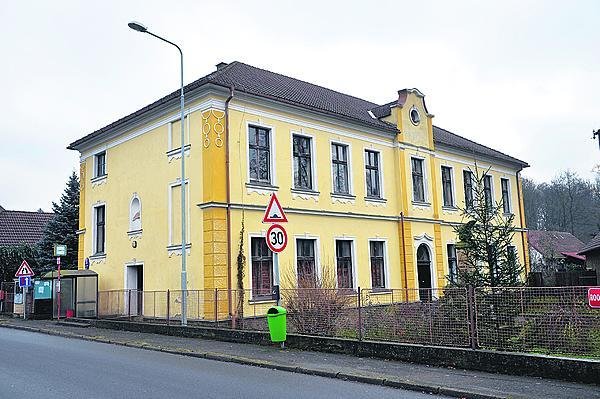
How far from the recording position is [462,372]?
10438mm

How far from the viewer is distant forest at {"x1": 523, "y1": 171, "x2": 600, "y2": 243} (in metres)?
75.0

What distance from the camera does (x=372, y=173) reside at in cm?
2639

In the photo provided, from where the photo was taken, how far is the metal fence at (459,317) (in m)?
9.66

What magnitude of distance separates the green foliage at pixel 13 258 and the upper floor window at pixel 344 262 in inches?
779

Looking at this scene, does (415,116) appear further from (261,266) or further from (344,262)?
(261,266)

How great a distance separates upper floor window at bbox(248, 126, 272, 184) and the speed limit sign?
7.89m

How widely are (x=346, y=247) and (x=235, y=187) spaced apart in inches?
254

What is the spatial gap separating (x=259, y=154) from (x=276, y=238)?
8.87m

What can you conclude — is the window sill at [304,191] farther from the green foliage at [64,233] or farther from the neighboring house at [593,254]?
the neighboring house at [593,254]

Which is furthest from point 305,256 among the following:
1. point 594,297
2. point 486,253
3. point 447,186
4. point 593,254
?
point 593,254

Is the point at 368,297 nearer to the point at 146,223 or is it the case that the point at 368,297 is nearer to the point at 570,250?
the point at 146,223

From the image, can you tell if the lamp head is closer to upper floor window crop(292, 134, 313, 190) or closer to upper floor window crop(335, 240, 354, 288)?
upper floor window crop(292, 134, 313, 190)

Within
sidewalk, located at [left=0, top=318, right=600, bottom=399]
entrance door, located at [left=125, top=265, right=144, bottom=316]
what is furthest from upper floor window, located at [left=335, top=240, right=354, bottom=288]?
sidewalk, located at [left=0, top=318, right=600, bottom=399]

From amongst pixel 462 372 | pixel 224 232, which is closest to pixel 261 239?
pixel 224 232
